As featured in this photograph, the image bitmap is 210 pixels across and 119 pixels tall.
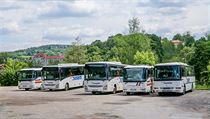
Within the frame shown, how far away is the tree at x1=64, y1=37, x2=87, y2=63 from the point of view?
3310 inches

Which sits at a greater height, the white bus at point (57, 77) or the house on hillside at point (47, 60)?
the house on hillside at point (47, 60)

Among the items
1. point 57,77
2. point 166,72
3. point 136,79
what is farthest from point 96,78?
point 57,77

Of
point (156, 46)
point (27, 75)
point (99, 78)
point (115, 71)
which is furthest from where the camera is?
point (156, 46)

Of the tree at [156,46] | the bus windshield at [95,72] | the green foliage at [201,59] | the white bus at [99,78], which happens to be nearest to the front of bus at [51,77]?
the white bus at [99,78]

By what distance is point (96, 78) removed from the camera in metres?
37.7

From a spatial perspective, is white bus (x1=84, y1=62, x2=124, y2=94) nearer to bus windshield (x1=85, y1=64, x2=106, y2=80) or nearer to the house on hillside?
bus windshield (x1=85, y1=64, x2=106, y2=80)

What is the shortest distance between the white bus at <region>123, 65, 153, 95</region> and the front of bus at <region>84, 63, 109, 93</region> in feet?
6.34

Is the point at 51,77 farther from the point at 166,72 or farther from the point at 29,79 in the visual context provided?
the point at 166,72

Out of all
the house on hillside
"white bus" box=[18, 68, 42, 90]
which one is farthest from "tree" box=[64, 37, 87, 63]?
"white bus" box=[18, 68, 42, 90]

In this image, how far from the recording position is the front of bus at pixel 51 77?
44531 mm

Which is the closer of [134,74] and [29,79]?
[134,74]

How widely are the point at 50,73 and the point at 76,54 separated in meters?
40.7

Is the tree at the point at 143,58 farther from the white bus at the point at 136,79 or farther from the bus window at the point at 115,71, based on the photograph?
the white bus at the point at 136,79

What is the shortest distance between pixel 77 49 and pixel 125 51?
1245 centimetres
